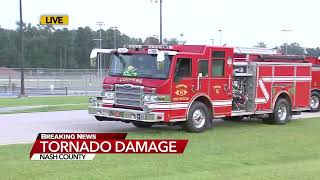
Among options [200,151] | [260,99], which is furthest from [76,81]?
[200,151]

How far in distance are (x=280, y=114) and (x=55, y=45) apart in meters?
95.0

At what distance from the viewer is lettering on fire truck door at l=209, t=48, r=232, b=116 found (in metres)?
16.0

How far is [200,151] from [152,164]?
2.15 meters

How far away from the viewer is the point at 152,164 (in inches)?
387

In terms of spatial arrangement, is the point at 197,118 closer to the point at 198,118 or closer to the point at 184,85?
the point at 198,118

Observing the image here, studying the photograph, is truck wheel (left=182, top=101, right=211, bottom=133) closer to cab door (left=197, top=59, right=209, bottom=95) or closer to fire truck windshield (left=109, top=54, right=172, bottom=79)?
cab door (left=197, top=59, right=209, bottom=95)

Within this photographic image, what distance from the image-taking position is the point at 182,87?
49.5 ft

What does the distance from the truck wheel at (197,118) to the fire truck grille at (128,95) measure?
57.5 inches

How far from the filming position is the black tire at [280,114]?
18469mm

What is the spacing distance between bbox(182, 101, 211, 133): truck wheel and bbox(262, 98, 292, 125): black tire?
3.37 meters

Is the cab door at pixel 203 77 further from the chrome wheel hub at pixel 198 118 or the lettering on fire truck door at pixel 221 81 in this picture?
the chrome wheel hub at pixel 198 118

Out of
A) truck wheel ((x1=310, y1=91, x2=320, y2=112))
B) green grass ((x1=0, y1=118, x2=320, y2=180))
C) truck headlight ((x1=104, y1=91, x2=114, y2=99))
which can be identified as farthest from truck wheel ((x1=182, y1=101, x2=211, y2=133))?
truck wheel ((x1=310, y1=91, x2=320, y2=112))

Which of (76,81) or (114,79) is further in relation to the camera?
(76,81)

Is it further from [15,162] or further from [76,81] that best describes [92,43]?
[15,162]
